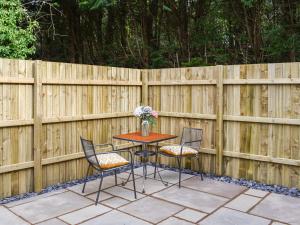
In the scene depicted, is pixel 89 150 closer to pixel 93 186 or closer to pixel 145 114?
pixel 93 186

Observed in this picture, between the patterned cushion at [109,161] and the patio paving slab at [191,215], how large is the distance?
0.92 meters

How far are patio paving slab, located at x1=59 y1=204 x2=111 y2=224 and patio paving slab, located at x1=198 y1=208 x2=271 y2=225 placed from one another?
1.10 m

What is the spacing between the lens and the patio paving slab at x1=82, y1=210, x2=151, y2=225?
290 cm

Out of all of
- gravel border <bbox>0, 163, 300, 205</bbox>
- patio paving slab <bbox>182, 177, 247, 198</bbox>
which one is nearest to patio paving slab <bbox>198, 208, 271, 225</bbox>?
patio paving slab <bbox>182, 177, 247, 198</bbox>

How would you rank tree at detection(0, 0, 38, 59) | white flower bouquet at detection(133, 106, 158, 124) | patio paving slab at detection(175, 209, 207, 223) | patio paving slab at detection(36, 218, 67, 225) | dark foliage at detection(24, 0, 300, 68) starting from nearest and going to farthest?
patio paving slab at detection(36, 218, 67, 225), patio paving slab at detection(175, 209, 207, 223), white flower bouquet at detection(133, 106, 158, 124), tree at detection(0, 0, 38, 59), dark foliage at detection(24, 0, 300, 68)

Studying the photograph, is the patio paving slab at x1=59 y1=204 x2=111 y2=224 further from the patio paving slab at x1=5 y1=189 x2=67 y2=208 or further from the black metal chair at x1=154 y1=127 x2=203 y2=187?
the black metal chair at x1=154 y1=127 x2=203 y2=187

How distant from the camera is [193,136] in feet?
15.3

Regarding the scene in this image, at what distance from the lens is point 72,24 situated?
892cm

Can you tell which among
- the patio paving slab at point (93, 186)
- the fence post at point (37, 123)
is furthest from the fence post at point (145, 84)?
the fence post at point (37, 123)

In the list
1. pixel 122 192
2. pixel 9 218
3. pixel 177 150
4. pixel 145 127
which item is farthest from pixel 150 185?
pixel 9 218

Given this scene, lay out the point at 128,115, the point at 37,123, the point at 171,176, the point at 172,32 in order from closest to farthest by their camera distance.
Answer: the point at 37,123, the point at 171,176, the point at 128,115, the point at 172,32

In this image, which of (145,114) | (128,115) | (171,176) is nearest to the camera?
(145,114)

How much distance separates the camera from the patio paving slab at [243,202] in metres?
3.33

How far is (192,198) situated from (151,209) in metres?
0.62
